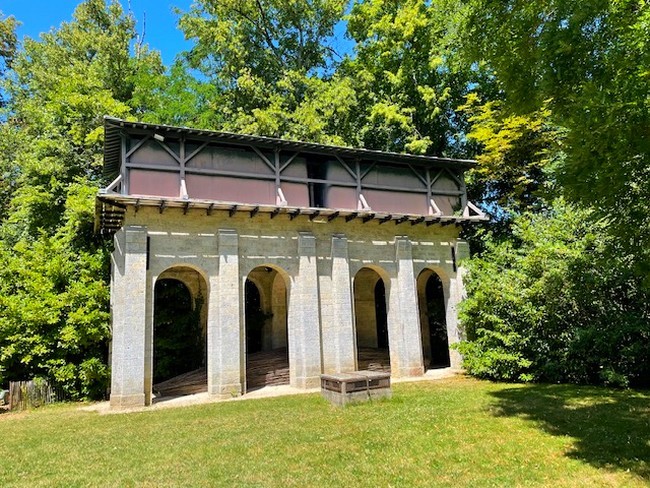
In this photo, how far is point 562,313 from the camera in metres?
15.1

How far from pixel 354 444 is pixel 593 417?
531 cm

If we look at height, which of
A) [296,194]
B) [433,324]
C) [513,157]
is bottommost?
[433,324]

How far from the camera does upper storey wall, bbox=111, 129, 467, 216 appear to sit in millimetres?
15055

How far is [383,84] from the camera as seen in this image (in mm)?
28656

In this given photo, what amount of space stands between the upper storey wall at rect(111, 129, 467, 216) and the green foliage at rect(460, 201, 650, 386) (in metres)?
4.23

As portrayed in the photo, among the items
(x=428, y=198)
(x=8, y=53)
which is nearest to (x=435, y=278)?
(x=428, y=198)

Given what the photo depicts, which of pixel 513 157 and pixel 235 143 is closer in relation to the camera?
pixel 235 143

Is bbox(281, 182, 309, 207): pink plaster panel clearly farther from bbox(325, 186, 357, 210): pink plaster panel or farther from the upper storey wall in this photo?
bbox(325, 186, 357, 210): pink plaster panel

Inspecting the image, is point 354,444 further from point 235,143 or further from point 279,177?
point 235,143

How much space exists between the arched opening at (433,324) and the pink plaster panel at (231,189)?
32.0 ft

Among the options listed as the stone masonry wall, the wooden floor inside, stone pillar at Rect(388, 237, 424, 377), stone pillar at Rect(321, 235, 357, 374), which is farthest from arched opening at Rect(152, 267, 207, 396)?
stone pillar at Rect(388, 237, 424, 377)

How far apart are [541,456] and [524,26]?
7038 millimetres

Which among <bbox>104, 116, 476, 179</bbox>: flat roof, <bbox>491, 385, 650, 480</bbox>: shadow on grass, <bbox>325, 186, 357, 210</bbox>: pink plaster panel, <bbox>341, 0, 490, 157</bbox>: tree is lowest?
<bbox>491, 385, 650, 480</bbox>: shadow on grass

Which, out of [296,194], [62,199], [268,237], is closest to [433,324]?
[296,194]
